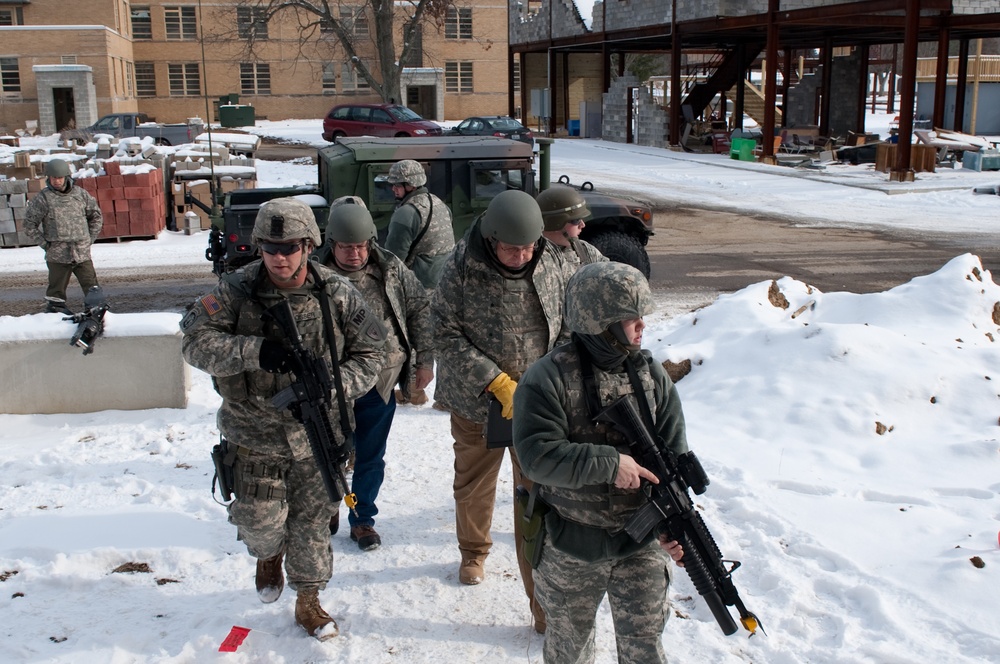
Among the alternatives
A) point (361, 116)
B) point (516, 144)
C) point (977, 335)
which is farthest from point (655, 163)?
point (977, 335)

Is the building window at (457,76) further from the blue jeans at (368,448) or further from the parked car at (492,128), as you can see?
the blue jeans at (368,448)

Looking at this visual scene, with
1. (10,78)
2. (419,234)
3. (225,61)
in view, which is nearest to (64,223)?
(419,234)

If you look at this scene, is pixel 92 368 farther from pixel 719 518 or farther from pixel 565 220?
pixel 719 518

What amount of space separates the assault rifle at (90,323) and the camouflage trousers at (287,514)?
10.4 feet

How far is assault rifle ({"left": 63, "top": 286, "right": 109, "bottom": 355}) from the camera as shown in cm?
631

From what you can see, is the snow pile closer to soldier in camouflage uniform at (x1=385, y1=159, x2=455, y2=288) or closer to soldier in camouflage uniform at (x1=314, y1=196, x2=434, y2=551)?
soldier in camouflage uniform at (x1=314, y1=196, x2=434, y2=551)

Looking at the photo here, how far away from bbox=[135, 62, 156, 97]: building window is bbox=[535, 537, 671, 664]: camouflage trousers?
54700mm

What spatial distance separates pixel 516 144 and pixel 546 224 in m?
4.69

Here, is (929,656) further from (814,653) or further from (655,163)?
(655,163)

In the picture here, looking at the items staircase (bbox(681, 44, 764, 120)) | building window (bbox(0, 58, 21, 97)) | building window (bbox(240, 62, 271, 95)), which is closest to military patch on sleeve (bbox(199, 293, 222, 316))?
staircase (bbox(681, 44, 764, 120))

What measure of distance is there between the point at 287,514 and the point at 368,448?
95cm

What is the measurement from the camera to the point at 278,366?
3381 millimetres

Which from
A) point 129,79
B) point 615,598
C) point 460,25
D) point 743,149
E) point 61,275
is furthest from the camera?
point 460,25

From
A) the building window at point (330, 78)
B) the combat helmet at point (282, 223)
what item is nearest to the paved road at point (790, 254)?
the combat helmet at point (282, 223)
